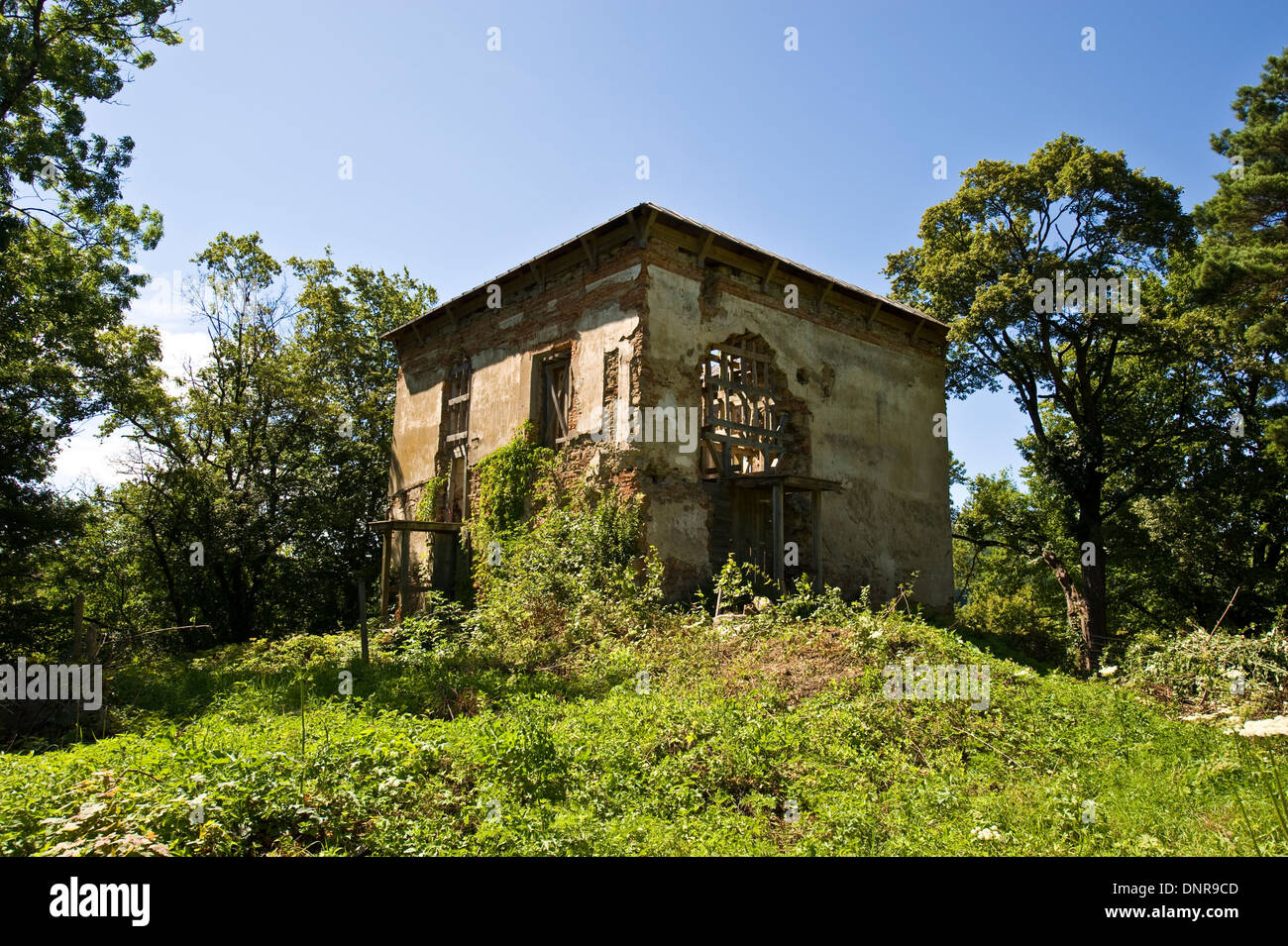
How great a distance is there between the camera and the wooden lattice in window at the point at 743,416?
15.0 metres

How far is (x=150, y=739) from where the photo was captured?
697 cm

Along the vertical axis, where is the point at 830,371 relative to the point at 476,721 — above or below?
above

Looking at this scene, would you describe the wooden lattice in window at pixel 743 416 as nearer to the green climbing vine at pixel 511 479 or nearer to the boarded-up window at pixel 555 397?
the boarded-up window at pixel 555 397

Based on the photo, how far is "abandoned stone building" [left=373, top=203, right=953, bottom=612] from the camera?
14.3 meters

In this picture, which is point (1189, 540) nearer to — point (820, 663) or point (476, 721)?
point (820, 663)

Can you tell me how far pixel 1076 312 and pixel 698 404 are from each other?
9460 mm

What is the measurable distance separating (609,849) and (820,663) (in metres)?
4.87

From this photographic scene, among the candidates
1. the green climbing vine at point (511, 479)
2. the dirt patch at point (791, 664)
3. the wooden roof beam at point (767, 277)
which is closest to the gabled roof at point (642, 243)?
the wooden roof beam at point (767, 277)

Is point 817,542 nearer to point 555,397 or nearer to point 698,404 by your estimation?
point 698,404

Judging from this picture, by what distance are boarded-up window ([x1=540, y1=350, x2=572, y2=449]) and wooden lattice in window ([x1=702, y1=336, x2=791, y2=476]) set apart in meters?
2.57

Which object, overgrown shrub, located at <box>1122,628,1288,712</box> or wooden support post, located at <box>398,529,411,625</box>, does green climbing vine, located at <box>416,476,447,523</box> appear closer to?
wooden support post, located at <box>398,529,411,625</box>

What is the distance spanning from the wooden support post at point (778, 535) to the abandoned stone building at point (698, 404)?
0.12ft

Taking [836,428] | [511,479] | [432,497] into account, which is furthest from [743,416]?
[432,497]

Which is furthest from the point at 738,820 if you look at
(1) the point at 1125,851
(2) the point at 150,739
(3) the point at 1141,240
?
(3) the point at 1141,240
